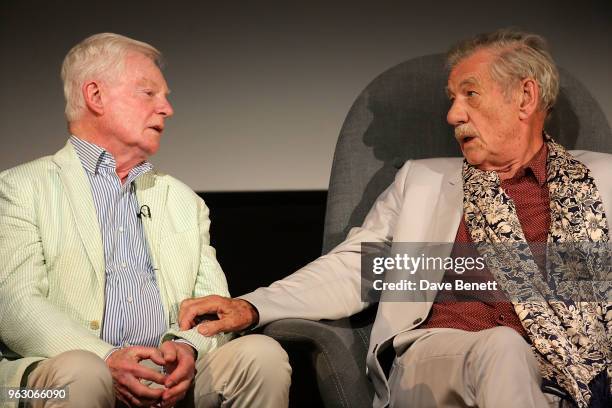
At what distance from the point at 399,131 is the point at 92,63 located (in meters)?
1.01

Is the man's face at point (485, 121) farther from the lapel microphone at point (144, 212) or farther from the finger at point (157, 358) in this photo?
the finger at point (157, 358)

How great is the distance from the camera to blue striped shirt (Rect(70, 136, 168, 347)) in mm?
2473

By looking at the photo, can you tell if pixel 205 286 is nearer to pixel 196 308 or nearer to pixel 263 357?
pixel 196 308

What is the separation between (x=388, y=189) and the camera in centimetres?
300

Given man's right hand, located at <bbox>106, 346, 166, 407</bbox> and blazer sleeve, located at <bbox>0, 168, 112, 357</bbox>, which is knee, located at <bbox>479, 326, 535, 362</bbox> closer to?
man's right hand, located at <bbox>106, 346, 166, 407</bbox>

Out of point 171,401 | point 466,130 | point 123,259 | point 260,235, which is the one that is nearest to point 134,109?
point 123,259

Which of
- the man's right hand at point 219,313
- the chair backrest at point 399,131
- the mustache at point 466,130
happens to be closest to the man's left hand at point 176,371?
the man's right hand at point 219,313

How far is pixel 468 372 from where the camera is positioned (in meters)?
2.33

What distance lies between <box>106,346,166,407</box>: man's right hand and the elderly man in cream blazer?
0.66 feet

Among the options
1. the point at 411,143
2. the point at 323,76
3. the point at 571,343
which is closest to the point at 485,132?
the point at 411,143

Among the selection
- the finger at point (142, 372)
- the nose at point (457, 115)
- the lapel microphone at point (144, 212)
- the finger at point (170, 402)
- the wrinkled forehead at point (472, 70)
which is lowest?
the finger at point (170, 402)

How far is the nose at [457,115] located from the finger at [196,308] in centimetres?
89

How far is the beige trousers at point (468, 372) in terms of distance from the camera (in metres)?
2.17

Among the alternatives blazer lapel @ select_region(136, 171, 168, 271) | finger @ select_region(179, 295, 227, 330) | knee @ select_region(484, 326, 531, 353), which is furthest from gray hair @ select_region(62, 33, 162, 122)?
knee @ select_region(484, 326, 531, 353)
